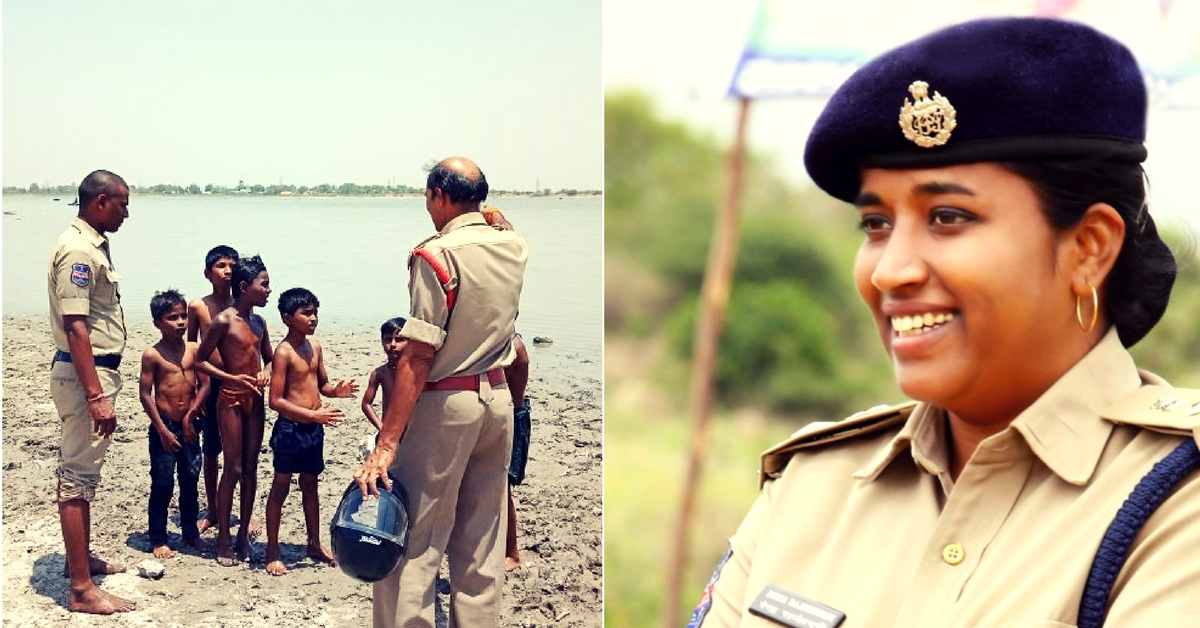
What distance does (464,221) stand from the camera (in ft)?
14.7

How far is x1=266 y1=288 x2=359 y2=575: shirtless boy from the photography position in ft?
15.0

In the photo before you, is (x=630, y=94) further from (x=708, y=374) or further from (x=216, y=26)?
(x=216, y=26)

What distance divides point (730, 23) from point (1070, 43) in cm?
431

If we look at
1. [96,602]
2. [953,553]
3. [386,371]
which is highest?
[953,553]

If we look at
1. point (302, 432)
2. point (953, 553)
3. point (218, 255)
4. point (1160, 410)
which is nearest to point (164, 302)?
point (218, 255)

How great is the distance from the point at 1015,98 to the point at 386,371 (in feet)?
11.6

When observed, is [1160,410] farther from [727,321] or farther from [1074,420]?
[727,321]

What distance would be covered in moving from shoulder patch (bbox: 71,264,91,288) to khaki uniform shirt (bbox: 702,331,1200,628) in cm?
353

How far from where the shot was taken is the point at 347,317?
14.8ft

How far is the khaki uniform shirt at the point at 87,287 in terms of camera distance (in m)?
4.45

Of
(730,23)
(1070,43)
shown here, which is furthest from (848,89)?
(730,23)

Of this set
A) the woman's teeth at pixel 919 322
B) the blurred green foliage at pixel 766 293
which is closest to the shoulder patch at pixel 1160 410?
the woman's teeth at pixel 919 322

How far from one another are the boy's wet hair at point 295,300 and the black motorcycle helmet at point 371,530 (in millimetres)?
592

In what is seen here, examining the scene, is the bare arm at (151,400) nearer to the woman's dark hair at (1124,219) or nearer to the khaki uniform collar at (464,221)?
the khaki uniform collar at (464,221)
